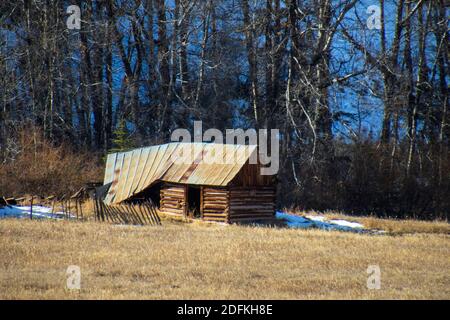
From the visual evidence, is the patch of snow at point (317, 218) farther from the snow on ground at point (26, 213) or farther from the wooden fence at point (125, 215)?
the snow on ground at point (26, 213)

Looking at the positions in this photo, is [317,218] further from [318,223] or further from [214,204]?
[214,204]

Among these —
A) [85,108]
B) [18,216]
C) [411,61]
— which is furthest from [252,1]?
[18,216]

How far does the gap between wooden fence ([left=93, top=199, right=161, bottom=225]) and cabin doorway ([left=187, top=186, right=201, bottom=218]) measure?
247cm

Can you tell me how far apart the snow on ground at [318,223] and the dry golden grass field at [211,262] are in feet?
10.5

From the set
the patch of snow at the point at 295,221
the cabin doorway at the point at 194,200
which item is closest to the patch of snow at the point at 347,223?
the patch of snow at the point at 295,221

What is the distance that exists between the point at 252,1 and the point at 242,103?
7288 mm

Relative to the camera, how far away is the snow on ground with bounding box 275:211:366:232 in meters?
23.3

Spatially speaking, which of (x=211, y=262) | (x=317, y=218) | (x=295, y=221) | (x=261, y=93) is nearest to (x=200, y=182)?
(x=295, y=221)

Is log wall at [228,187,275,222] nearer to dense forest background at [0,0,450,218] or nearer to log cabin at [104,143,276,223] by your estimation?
log cabin at [104,143,276,223]

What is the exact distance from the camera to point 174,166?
24.6 m

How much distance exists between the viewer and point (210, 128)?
38875 millimetres

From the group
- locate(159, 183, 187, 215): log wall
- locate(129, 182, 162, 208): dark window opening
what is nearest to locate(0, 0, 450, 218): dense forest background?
locate(129, 182, 162, 208): dark window opening

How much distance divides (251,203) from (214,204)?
4.37 feet

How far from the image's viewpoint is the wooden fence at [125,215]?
71.5ft
